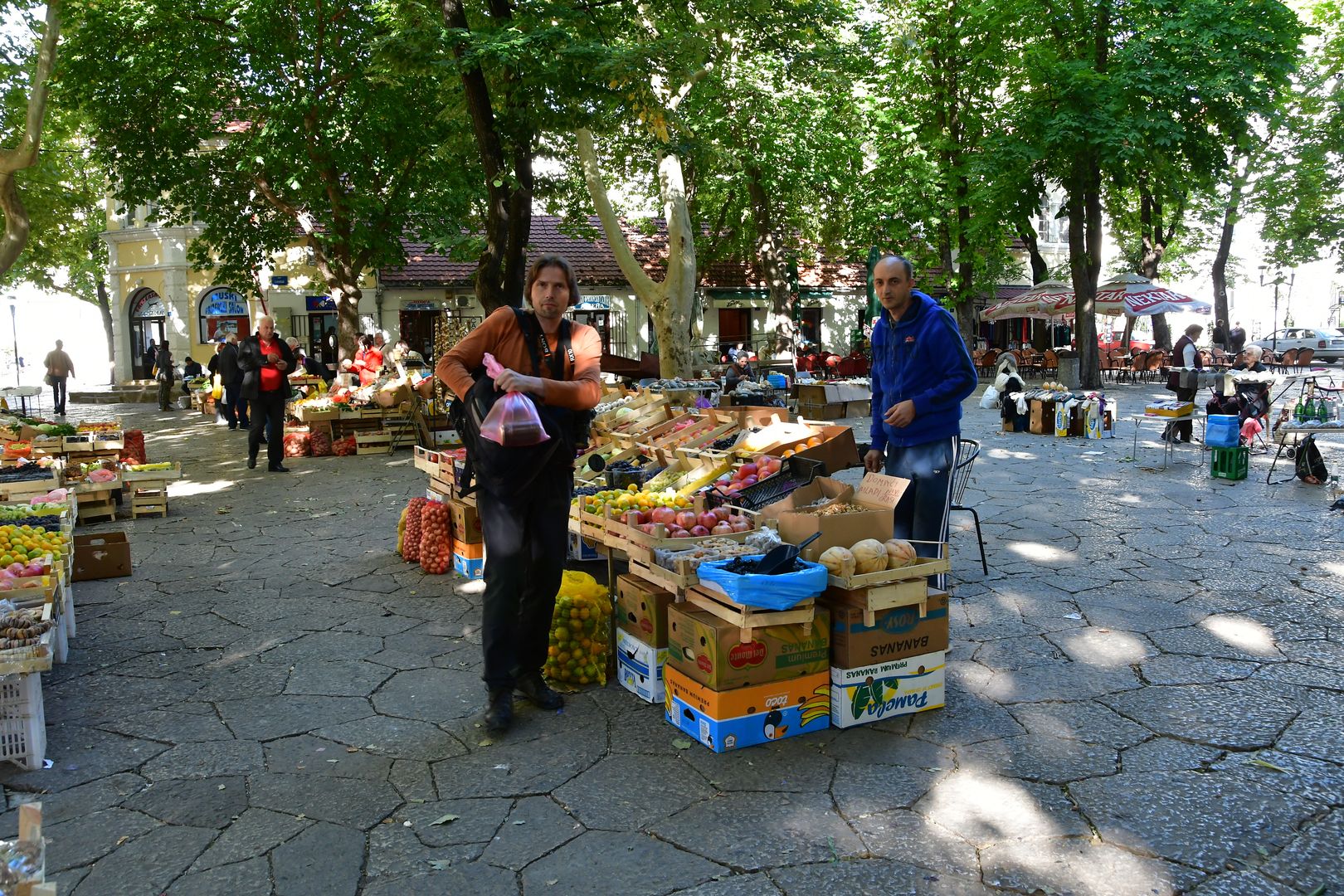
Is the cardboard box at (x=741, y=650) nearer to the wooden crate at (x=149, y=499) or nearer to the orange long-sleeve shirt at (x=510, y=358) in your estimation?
the orange long-sleeve shirt at (x=510, y=358)

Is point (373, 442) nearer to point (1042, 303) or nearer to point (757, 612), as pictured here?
point (757, 612)

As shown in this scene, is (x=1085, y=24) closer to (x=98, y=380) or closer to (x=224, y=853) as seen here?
(x=224, y=853)

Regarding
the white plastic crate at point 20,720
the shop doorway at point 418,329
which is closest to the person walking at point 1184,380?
the white plastic crate at point 20,720

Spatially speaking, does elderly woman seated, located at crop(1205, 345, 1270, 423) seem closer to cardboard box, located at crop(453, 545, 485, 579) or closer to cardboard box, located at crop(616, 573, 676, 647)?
cardboard box, located at crop(453, 545, 485, 579)

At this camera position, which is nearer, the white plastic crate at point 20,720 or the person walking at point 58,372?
the white plastic crate at point 20,720

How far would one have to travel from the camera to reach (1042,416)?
1474cm

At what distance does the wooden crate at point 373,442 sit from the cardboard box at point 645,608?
35.1 ft

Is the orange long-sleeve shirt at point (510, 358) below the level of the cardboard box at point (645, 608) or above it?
above

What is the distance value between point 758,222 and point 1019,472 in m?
15.0

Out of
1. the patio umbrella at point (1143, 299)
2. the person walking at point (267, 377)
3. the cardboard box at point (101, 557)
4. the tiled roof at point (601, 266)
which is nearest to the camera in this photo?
the cardboard box at point (101, 557)

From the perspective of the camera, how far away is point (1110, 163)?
18.3 meters

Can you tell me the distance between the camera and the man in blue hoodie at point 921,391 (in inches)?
195

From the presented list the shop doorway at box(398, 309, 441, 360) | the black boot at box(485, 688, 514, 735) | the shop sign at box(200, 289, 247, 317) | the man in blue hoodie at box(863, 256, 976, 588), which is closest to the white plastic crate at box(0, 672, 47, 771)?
the black boot at box(485, 688, 514, 735)

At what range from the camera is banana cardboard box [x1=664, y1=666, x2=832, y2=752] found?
12.3ft
